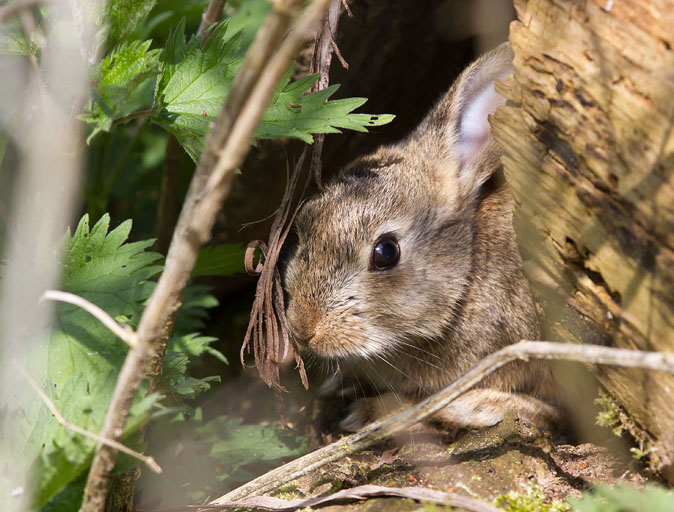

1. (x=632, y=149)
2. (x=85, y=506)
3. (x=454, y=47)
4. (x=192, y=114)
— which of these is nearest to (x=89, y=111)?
(x=192, y=114)

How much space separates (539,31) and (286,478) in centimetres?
193

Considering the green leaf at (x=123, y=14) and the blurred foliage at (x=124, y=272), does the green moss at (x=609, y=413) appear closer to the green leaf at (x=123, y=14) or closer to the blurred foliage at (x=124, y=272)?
the blurred foliage at (x=124, y=272)

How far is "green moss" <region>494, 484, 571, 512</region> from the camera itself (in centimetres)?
235

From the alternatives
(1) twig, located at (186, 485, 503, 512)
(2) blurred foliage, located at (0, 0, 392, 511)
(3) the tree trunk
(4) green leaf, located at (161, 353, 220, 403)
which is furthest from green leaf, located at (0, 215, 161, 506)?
(3) the tree trunk

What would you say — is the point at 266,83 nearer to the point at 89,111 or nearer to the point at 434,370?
the point at 89,111

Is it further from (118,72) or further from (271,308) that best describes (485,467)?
(118,72)

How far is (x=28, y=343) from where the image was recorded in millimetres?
2410

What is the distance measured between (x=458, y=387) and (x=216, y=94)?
153 centimetres

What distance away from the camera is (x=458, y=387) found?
2.20 metres

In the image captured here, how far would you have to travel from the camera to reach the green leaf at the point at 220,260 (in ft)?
11.7

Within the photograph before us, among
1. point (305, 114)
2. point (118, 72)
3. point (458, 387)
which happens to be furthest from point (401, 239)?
point (118, 72)

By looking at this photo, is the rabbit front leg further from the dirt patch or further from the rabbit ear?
the rabbit ear

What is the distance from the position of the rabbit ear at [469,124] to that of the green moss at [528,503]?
1737 millimetres

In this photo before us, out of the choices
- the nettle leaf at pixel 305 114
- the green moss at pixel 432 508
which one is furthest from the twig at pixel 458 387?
the nettle leaf at pixel 305 114
